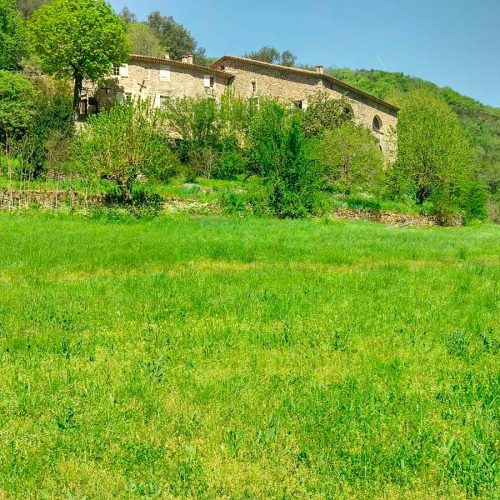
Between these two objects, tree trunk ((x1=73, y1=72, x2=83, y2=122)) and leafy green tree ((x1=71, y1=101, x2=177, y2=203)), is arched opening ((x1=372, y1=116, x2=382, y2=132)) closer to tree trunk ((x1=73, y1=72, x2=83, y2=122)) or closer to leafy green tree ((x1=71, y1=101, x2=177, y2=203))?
tree trunk ((x1=73, y1=72, x2=83, y2=122))

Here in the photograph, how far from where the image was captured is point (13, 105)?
1355 inches

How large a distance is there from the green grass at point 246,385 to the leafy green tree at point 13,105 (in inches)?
1098

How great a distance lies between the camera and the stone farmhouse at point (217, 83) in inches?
1886

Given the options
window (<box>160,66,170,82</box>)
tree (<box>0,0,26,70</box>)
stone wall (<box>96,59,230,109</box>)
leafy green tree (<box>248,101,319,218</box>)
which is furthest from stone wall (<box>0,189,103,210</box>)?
window (<box>160,66,170,82</box>)

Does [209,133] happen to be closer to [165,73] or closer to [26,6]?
[165,73]

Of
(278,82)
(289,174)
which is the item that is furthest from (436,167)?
(278,82)

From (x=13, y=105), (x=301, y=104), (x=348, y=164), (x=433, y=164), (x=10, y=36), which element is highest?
(x=10, y=36)

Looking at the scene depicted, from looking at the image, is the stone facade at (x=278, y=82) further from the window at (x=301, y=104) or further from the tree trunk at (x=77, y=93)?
the tree trunk at (x=77, y=93)

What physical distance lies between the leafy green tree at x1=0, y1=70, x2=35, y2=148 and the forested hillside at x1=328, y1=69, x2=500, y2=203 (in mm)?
55755

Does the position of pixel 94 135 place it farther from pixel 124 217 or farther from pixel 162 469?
pixel 162 469

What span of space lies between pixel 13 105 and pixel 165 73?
18695mm

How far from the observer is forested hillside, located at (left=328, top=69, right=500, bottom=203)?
76800 mm

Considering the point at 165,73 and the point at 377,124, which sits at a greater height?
the point at 165,73

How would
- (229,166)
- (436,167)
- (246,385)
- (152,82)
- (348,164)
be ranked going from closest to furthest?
(246,385), (348,164), (229,166), (436,167), (152,82)
